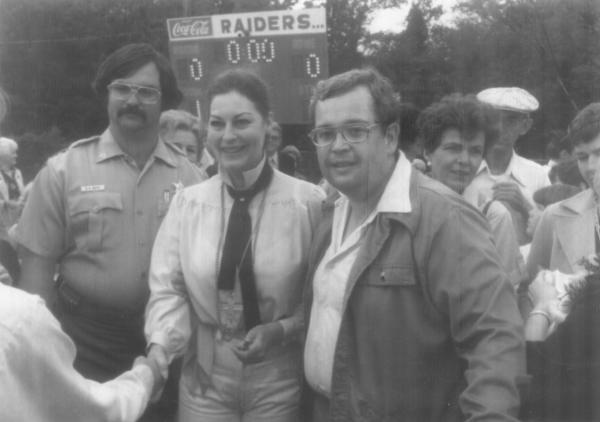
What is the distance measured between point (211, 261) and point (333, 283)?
525 millimetres

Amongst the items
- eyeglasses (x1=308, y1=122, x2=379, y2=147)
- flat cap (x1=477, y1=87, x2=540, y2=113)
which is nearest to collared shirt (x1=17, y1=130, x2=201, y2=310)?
eyeglasses (x1=308, y1=122, x2=379, y2=147)

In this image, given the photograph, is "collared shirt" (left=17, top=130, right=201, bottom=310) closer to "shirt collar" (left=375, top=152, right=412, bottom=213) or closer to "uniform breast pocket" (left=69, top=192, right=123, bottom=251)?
"uniform breast pocket" (left=69, top=192, right=123, bottom=251)

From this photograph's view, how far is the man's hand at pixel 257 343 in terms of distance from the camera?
2.53 m

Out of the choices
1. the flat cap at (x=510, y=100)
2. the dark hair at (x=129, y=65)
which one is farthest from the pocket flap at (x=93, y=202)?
the flat cap at (x=510, y=100)

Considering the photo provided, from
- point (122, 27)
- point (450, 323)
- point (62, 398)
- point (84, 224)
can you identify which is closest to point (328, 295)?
point (450, 323)

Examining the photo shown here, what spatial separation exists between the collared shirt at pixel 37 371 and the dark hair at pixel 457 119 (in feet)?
5.81

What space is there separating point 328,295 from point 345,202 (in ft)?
1.13

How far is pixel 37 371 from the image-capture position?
1455mm

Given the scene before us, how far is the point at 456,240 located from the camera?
6.86 feet

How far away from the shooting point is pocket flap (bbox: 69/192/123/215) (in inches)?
121

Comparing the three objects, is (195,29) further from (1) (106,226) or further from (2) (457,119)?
(2) (457,119)

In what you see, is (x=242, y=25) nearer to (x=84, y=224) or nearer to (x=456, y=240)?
(x=84, y=224)

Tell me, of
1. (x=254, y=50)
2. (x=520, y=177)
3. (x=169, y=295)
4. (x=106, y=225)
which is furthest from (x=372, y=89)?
(x=254, y=50)

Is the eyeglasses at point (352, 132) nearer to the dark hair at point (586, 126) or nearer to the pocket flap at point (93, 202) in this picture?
the dark hair at point (586, 126)
